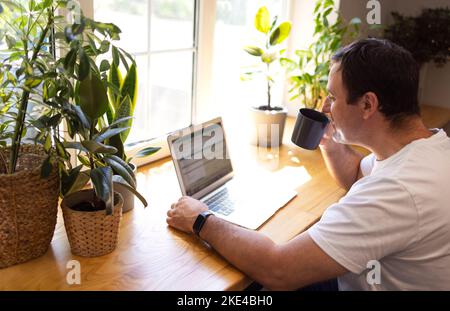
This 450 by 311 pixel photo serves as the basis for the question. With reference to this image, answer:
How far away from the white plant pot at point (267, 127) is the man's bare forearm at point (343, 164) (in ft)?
1.43

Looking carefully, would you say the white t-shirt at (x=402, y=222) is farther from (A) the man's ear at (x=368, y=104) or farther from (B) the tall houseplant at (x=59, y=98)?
(B) the tall houseplant at (x=59, y=98)

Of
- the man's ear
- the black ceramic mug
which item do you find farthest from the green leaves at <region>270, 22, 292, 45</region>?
the man's ear

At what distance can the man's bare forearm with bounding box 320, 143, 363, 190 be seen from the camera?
1775mm

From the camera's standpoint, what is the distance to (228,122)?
2.51 meters

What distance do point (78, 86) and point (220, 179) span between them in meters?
0.70

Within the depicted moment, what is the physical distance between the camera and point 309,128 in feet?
5.54

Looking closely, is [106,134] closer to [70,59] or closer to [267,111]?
[70,59]

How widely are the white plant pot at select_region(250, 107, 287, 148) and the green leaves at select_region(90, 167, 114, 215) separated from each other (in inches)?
46.2

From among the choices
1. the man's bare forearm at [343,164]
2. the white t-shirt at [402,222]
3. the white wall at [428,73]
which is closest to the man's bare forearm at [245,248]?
the white t-shirt at [402,222]

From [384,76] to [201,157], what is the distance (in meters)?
0.65

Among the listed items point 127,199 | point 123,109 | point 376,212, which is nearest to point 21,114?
point 123,109
